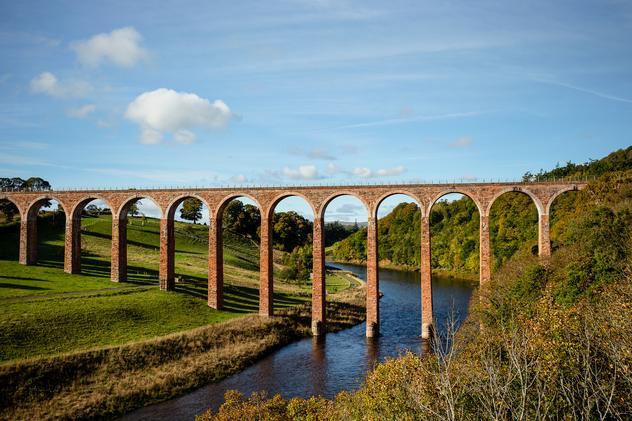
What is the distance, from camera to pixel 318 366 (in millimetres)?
35062

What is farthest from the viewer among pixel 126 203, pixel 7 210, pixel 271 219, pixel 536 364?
pixel 7 210

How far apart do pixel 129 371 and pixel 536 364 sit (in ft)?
83.1

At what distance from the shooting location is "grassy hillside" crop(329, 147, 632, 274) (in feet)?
230

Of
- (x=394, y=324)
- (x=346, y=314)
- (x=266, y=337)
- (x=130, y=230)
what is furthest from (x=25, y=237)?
(x=394, y=324)

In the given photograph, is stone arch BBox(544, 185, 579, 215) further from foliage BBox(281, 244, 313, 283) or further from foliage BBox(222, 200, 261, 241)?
foliage BBox(222, 200, 261, 241)

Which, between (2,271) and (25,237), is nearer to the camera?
(2,271)

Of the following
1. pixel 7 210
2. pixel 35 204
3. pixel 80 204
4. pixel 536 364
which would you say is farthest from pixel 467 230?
pixel 536 364

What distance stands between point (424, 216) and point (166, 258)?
2515cm

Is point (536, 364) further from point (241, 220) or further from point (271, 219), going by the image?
point (241, 220)

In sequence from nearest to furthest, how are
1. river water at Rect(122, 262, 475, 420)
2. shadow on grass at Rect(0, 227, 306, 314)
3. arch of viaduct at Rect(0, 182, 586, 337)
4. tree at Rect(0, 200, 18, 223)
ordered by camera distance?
1. river water at Rect(122, 262, 475, 420)
2. arch of viaduct at Rect(0, 182, 586, 337)
3. shadow on grass at Rect(0, 227, 306, 314)
4. tree at Rect(0, 200, 18, 223)

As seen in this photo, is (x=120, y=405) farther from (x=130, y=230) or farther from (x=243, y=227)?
(x=243, y=227)

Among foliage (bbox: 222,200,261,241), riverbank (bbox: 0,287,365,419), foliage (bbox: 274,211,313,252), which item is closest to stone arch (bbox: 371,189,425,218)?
riverbank (bbox: 0,287,365,419)

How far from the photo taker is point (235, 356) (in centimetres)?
3594

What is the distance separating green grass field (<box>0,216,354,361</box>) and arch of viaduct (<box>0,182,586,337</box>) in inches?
98.2
